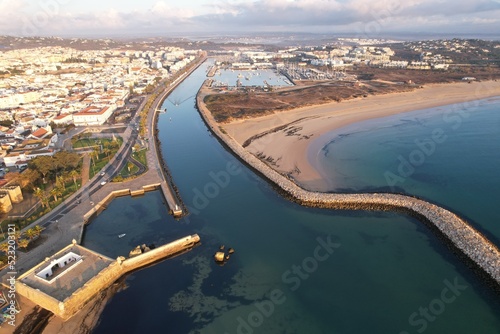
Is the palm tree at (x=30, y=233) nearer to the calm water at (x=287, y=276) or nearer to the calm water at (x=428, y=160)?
the calm water at (x=287, y=276)

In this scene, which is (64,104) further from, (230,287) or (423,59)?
(423,59)

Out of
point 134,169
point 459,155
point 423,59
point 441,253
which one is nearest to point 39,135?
point 134,169

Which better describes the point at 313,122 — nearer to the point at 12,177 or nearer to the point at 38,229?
the point at 12,177

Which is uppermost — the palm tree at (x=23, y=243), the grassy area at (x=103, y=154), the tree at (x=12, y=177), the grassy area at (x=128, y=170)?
the tree at (x=12, y=177)

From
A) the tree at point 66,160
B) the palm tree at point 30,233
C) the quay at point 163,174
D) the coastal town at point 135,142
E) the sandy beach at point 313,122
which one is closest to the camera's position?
the coastal town at point 135,142

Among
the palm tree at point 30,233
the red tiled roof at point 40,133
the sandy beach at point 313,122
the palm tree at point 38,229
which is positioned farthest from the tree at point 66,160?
the sandy beach at point 313,122

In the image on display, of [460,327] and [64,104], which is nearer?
[460,327]
